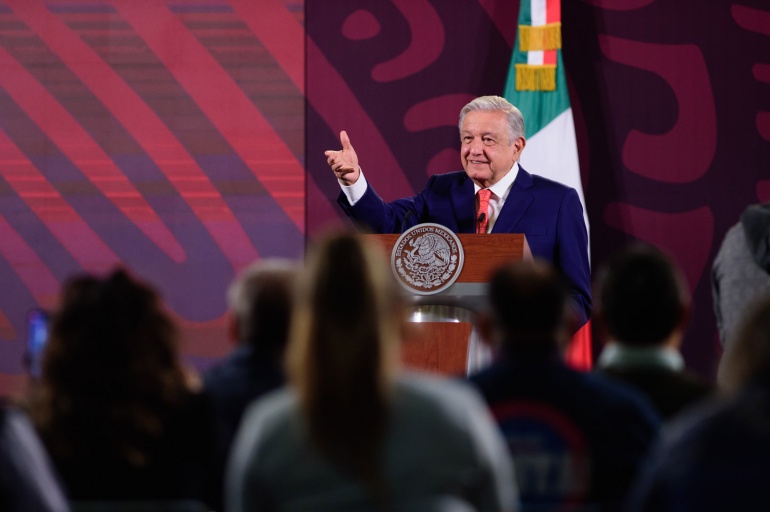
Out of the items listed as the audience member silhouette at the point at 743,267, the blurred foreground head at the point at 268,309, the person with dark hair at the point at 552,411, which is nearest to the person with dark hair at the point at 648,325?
the person with dark hair at the point at 552,411

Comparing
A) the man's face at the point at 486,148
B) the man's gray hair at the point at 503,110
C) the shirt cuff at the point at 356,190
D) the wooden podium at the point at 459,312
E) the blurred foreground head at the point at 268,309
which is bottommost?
the wooden podium at the point at 459,312

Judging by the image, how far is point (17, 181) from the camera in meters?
5.88

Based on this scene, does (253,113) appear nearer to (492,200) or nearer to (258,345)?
(492,200)

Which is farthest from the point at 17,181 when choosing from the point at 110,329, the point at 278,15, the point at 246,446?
the point at 246,446

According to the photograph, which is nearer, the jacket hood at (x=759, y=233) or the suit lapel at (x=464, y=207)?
the jacket hood at (x=759, y=233)

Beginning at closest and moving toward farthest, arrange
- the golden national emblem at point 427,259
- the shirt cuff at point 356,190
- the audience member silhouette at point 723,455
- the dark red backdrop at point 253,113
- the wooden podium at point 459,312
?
1. the audience member silhouette at point 723,455
2. the wooden podium at point 459,312
3. the golden national emblem at point 427,259
4. the shirt cuff at point 356,190
5. the dark red backdrop at point 253,113

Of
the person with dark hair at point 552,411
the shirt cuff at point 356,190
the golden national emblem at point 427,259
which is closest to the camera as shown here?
the person with dark hair at point 552,411

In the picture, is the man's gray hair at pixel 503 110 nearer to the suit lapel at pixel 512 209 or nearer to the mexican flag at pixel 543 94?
the suit lapel at pixel 512 209

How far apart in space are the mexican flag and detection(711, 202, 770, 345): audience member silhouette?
2.34 metres

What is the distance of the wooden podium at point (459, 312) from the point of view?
3271 millimetres

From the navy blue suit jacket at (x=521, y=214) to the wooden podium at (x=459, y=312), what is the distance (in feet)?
1.86

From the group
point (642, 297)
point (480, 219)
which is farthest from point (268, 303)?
point (480, 219)

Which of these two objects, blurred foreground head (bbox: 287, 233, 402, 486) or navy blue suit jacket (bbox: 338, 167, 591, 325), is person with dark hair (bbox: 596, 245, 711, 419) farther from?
navy blue suit jacket (bbox: 338, 167, 591, 325)

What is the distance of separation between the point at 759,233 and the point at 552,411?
4.77 ft
